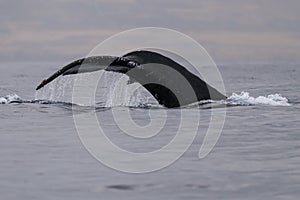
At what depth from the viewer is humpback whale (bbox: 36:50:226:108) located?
468 inches

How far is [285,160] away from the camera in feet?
25.3

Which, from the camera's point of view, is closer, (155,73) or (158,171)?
(158,171)

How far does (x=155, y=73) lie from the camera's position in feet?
40.7

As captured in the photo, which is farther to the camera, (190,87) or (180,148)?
(190,87)

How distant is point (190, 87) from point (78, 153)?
5.19 metres

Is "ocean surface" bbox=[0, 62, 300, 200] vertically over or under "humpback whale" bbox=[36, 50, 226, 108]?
under

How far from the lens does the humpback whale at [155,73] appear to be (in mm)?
11883

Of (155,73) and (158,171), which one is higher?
(155,73)

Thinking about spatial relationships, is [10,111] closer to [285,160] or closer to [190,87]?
[190,87]

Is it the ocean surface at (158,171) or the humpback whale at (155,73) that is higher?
the humpback whale at (155,73)

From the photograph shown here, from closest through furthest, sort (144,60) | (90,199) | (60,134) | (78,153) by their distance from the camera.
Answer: (90,199), (78,153), (60,134), (144,60)

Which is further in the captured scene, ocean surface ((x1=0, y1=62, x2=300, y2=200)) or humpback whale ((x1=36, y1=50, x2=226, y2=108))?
humpback whale ((x1=36, y1=50, x2=226, y2=108))

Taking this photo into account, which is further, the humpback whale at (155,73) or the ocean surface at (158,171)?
the humpback whale at (155,73)

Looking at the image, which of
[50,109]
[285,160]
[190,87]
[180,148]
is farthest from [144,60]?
[285,160]
